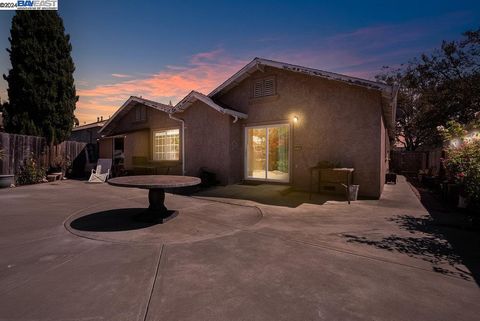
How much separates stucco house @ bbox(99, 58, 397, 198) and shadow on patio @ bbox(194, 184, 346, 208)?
64cm

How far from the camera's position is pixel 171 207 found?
6.39m

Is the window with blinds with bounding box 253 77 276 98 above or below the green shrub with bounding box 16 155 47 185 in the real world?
above

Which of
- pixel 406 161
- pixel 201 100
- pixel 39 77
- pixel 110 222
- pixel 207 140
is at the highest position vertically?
pixel 39 77

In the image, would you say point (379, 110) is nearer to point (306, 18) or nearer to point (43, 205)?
point (306, 18)

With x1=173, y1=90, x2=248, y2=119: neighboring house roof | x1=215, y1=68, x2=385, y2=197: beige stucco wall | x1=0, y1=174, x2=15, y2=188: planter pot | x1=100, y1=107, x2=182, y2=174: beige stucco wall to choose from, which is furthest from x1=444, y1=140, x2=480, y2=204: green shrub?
x1=0, y1=174, x2=15, y2=188: planter pot

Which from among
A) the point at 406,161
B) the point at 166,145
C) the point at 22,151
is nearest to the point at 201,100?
the point at 166,145

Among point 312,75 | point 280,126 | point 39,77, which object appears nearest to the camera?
point 312,75

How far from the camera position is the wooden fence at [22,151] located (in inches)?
408

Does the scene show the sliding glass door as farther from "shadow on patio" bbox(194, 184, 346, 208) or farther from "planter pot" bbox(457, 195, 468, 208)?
"planter pot" bbox(457, 195, 468, 208)

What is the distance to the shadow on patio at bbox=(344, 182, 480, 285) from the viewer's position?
3.06 meters

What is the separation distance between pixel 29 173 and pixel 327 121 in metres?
13.5

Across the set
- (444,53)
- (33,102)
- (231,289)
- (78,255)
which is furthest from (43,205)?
(444,53)

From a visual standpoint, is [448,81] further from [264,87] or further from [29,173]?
[29,173]

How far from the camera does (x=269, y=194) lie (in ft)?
26.3
